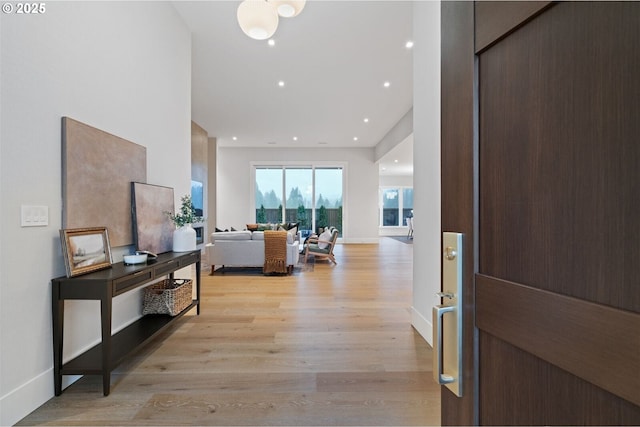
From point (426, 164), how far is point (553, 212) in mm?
2202

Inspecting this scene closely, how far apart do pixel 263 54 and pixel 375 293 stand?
145 inches

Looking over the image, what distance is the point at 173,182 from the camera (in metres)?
3.34

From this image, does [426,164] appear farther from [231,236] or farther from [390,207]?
[390,207]

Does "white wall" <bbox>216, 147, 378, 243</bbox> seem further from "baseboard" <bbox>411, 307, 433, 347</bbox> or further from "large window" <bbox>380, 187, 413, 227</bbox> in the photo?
"baseboard" <bbox>411, 307, 433, 347</bbox>

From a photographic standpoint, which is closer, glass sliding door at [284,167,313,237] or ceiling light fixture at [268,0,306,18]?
ceiling light fixture at [268,0,306,18]

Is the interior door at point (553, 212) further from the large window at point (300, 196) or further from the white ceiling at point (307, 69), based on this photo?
the large window at point (300, 196)

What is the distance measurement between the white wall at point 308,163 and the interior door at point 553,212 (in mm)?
9455

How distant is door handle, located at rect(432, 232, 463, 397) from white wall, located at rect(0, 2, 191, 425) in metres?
2.12

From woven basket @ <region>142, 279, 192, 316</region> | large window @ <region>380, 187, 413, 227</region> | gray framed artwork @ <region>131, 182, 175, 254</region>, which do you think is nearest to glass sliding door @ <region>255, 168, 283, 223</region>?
large window @ <region>380, 187, 413, 227</region>

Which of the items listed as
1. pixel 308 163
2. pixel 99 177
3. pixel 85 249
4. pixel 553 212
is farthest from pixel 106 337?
pixel 308 163

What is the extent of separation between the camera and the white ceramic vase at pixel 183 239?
9.89 feet

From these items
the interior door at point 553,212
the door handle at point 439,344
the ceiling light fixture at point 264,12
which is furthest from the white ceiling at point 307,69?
the door handle at point 439,344

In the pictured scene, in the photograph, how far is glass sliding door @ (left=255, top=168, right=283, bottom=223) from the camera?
10.1m

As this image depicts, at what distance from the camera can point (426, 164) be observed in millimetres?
2625
